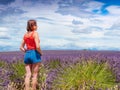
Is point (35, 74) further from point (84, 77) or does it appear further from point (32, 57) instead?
point (84, 77)

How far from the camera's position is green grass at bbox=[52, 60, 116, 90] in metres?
7.98

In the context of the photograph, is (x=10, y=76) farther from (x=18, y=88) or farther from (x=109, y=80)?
(x=109, y=80)

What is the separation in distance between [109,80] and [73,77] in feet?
2.74

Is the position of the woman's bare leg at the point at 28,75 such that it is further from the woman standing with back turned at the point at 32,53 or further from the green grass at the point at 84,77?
→ the green grass at the point at 84,77

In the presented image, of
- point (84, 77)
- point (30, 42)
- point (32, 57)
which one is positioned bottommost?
point (84, 77)

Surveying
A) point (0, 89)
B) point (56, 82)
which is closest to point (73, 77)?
point (56, 82)

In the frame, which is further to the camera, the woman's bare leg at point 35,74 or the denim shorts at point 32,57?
the denim shorts at point 32,57

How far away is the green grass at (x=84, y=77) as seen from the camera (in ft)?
26.2

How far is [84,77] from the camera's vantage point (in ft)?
26.6

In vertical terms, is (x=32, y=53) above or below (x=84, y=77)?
above

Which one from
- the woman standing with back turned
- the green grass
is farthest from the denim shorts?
the green grass

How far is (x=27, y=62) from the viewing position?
8.22 meters

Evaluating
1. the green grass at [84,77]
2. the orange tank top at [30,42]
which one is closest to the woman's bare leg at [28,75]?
the orange tank top at [30,42]

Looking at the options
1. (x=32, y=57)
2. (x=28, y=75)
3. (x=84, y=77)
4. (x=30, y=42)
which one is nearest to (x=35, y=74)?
(x=28, y=75)
